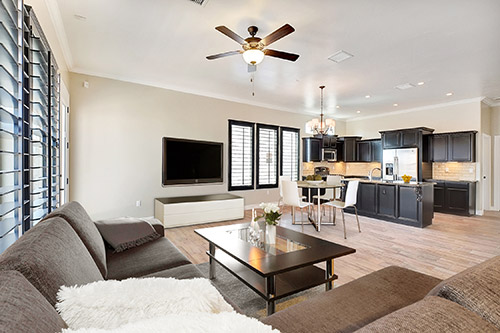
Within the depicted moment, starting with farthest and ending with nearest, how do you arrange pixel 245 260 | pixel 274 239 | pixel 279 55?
pixel 279 55, pixel 274 239, pixel 245 260

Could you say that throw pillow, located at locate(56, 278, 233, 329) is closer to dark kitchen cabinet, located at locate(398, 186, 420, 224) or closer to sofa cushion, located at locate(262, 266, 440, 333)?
sofa cushion, located at locate(262, 266, 440, 333)

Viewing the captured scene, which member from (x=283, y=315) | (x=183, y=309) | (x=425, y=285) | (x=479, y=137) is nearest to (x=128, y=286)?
(x=183, y=309)

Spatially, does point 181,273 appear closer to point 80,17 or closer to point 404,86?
point 80,17

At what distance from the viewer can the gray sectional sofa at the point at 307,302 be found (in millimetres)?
610

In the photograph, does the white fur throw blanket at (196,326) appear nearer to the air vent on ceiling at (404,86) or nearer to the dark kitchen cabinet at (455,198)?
the air vent on ceiling at (404,86)

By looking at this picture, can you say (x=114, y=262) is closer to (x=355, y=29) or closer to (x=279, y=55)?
(x=279, y=55)

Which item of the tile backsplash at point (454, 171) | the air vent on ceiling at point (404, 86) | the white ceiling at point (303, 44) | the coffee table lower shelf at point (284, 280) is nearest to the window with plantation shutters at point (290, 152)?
the white ceiling at point (303, 44)

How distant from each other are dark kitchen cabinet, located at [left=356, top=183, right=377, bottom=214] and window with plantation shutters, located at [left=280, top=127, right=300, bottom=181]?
2.17m

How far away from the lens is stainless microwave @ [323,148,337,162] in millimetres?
8273

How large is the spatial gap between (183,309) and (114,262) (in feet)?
5.04

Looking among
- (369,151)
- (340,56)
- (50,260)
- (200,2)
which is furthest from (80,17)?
(369,151)

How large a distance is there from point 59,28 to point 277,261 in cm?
380

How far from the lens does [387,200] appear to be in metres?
5.36

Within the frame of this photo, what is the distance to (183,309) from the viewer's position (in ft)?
2.52
